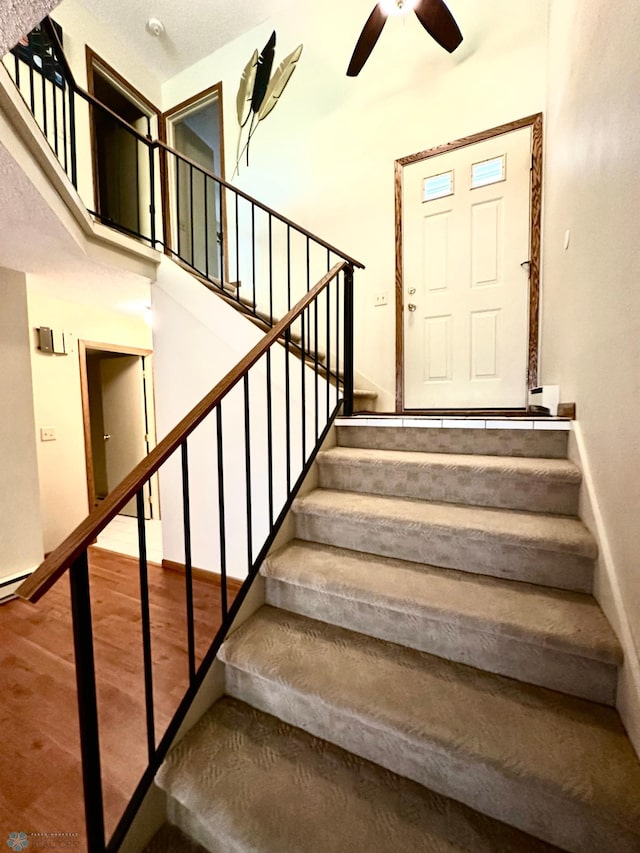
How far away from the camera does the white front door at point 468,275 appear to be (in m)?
2.62

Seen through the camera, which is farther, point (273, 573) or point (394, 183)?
point (394, 183)

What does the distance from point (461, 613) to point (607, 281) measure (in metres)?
1.18

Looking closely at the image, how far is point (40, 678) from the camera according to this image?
5.48 ft

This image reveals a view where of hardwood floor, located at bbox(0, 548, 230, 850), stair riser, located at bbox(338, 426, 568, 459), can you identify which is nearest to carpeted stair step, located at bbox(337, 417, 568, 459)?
stair riser, located at bbox(338, 426, 568, 459)

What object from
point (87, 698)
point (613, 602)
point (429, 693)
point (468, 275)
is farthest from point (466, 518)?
point (468, 275)

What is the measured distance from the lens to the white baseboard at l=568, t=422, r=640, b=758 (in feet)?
2.78

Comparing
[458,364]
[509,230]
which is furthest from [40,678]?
[509,230]

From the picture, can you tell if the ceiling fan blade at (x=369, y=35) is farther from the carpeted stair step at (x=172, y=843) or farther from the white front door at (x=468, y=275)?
the carpeted stair step at (x=172, y=843)

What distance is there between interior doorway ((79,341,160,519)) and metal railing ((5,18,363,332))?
4.94 feet

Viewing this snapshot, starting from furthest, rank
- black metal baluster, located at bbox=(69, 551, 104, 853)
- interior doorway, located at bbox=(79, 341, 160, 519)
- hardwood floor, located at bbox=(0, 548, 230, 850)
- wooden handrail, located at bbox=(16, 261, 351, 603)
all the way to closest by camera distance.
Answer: interior doorway, located at bbox=(79, 341, 160, 519) < hardwood floor, located at bbox=(0, 548, 230, 850) < black metal baluster, located at bbox=(69, 551, 104, 853) < wooden handrail, located at bbox=(16, 261, 351, 603)

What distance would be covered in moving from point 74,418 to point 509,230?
4180 millimetres

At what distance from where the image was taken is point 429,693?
1026mm

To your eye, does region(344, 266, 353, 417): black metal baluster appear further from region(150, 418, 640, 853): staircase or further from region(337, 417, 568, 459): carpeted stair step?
region(150, 418, 640, 853): staircase

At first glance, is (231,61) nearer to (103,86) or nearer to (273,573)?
(103,86)
